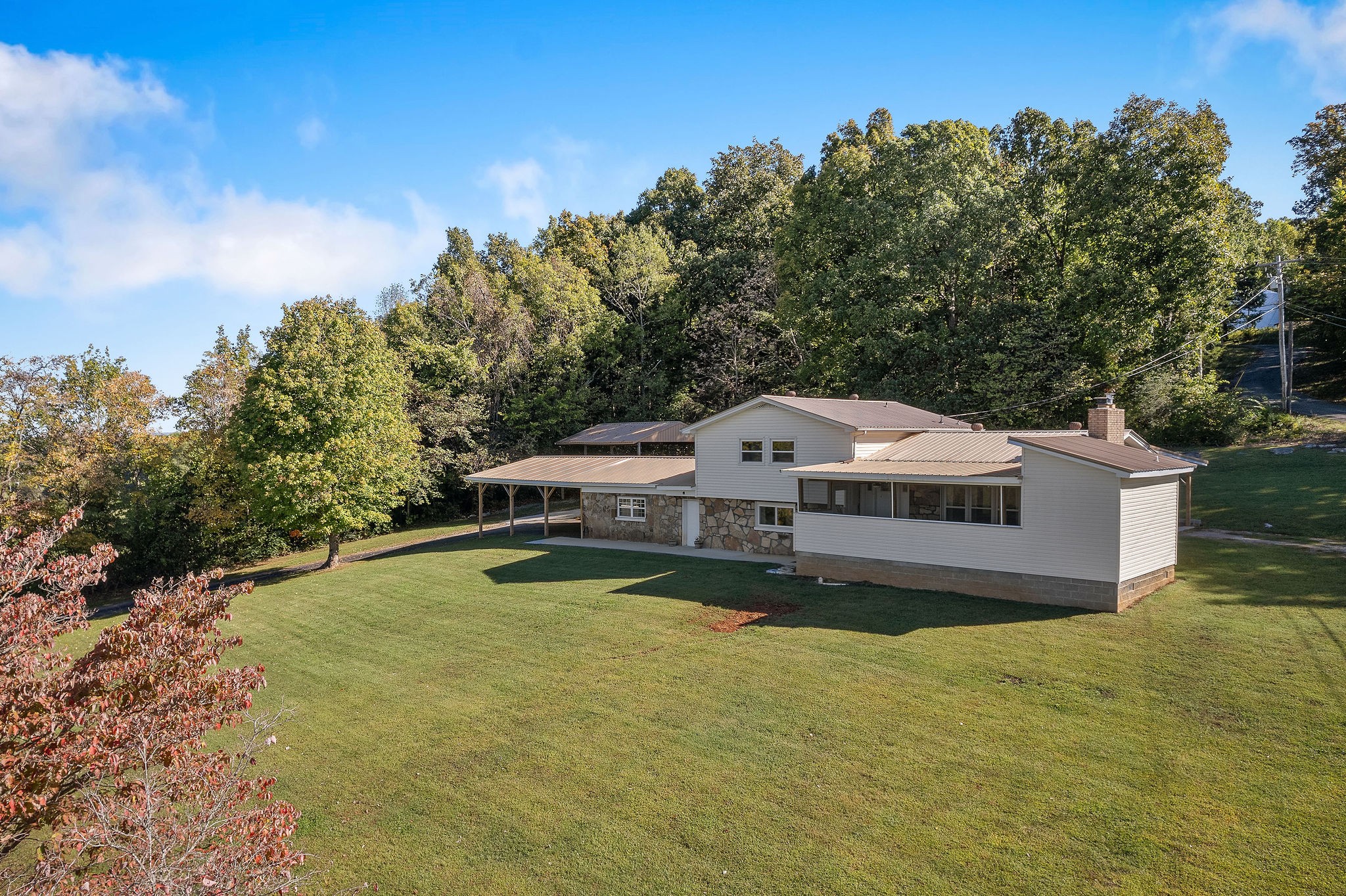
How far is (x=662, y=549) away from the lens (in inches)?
942

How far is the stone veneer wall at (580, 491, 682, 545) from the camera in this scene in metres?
24.9

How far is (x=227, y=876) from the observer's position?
4.68 metres

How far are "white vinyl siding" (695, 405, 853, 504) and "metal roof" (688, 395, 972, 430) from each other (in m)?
0.26

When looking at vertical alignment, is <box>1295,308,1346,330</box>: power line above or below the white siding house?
above

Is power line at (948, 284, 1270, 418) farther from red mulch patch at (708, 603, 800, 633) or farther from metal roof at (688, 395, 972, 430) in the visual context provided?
red mulch patch at (708, 603, 800, 633)

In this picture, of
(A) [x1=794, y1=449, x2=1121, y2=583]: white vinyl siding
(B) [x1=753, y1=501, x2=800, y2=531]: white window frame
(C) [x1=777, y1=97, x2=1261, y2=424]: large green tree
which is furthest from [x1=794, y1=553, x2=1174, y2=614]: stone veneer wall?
(C) [x1=777, y1=97, x2=1261, y2=424]: large green tree

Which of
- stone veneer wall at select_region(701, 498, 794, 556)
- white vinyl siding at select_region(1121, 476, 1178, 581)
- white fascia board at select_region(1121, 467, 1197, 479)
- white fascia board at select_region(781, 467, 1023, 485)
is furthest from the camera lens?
stone veneer wall at select_region(701, 498, 794, 556)

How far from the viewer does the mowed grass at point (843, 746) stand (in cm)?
729

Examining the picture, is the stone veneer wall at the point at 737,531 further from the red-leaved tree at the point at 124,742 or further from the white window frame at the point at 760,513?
the red-leaved tree at the point at 124,742

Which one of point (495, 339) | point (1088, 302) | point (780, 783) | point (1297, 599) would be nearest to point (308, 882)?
point (780, 783)

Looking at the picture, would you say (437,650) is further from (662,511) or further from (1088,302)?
(1088,302)

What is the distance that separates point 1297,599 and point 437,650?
57.5 feet

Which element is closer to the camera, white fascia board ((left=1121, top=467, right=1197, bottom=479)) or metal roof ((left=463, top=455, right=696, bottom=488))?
white fascia board ((left=1121, top=467, right=1197, bottom=479))

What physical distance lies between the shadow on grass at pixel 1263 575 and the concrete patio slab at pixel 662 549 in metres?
9.93
